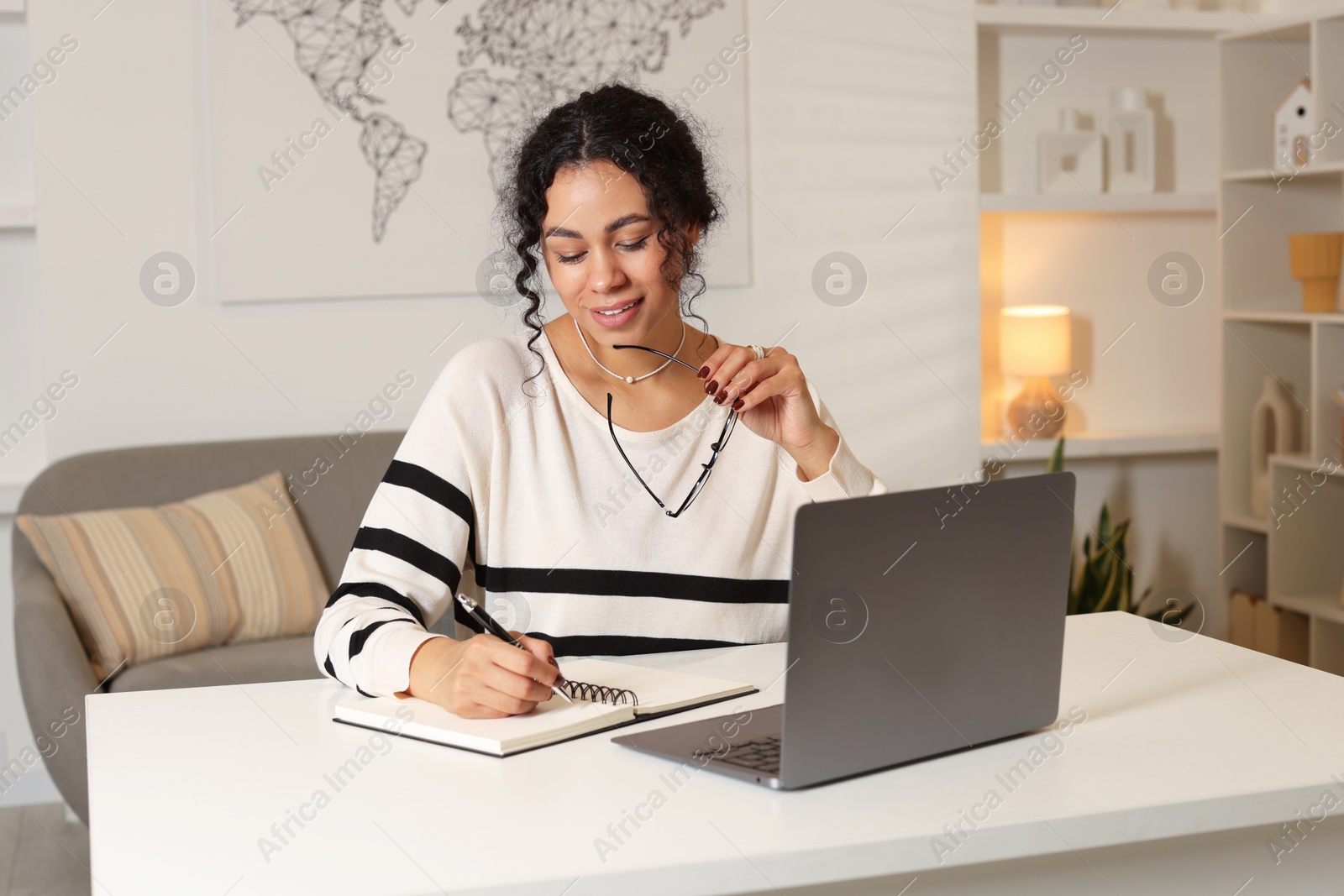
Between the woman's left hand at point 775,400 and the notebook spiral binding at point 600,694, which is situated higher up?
the woman's left hand at point 775,400

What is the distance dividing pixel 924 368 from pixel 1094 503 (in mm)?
751

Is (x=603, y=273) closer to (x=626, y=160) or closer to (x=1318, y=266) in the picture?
(x=626, y=160)

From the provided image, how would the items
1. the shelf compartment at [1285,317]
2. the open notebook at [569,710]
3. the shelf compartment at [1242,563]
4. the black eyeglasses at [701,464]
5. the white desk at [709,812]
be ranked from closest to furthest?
the white desk at [709,812] < the open notebook at [569,710] < the black eyeglasses at [701,464] < the shelf compartment at [1285,317] < the shelf compartment at [1242,563]

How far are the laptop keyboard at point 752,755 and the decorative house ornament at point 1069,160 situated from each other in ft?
10.2

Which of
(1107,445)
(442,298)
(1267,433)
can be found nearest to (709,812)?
(442,298)

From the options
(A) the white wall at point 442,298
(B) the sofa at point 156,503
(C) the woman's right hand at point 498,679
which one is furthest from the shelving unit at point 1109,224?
(C) the woman's right hand at point 498,679

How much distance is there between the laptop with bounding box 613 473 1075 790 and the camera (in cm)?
92

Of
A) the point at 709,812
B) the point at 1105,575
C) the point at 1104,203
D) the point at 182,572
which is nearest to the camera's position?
the point at 709,812

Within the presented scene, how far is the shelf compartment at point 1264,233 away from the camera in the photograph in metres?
3.70

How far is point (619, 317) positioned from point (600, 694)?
589mm

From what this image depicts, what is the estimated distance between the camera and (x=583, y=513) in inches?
65.4

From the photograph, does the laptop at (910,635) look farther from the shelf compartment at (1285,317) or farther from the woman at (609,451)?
the shelf compartment at (1285,317)

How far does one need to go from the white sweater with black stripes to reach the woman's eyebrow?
21cm

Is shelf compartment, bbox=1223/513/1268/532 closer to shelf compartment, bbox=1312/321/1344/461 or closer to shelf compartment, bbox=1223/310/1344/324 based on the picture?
shelf compartment, bbox=1312/321/1344/461
